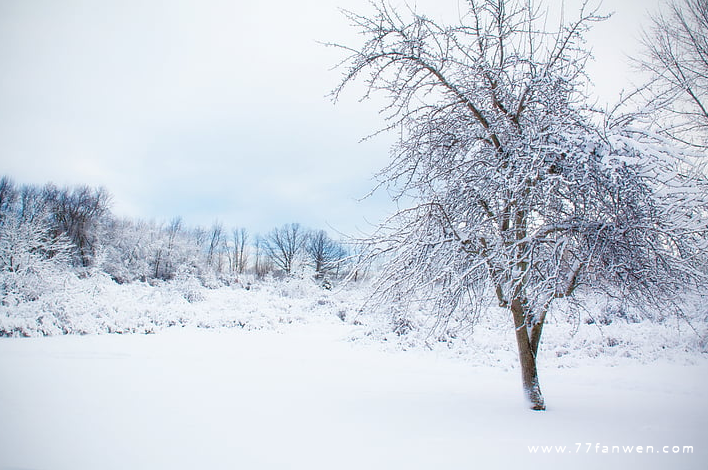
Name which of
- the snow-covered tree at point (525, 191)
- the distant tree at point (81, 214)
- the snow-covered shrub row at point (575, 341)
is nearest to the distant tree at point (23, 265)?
the snow-covered shrub row at point (575, 341)

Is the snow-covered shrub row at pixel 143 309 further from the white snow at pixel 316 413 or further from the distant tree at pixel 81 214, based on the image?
the distant tree at pixel 81 214

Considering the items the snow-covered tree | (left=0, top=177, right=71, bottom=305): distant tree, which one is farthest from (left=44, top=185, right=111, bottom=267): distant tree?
the snow-covered tree

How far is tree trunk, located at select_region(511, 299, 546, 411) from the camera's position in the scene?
4.62 metres

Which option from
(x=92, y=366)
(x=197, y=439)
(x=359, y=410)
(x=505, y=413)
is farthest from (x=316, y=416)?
(x=92, y=366)

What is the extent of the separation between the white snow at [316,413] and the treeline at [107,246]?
2.20 metres

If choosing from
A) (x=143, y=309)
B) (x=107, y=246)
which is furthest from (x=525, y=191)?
(x=107, y=246)

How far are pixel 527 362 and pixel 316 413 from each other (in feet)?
10.3

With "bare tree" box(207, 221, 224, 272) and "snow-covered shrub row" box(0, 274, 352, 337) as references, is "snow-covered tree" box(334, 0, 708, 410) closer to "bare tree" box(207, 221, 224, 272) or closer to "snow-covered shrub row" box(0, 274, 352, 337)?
"snow-covered shrub row" box(0, 274, 352, 337)

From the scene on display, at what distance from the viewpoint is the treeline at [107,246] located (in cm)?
1450

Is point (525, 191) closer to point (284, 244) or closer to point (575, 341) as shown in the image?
point (575, 341)

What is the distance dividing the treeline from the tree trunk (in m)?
2.63

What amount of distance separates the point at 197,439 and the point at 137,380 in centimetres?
340

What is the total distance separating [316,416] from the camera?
4289 millimetres

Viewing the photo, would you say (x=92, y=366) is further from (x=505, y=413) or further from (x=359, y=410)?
(x=505, y=413)
